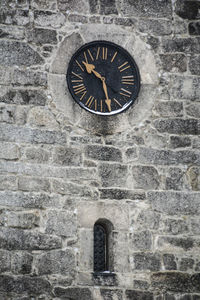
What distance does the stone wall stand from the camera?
23.6 feet

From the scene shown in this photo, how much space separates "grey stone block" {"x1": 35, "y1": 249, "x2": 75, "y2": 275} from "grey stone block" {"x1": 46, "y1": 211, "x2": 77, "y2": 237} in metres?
0.23

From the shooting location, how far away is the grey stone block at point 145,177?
25.0ft

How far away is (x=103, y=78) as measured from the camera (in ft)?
26.0

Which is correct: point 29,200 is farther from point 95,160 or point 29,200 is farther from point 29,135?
point 95,160

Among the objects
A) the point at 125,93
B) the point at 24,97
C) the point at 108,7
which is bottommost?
the point at 24,97

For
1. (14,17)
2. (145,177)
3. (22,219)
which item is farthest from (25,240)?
(14,17)

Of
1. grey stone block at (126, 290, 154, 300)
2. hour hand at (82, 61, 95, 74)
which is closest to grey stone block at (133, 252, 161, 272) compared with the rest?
grey stone block at (126, 290, 154, 300)

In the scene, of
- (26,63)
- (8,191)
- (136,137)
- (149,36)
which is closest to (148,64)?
(149,36)

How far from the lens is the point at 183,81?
818 centimetres

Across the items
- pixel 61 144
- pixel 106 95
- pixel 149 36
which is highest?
pixel 149 36

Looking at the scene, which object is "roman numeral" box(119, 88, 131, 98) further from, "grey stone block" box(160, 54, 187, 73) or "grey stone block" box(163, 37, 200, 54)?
"grey stone block" box(163, 37, 200, 54)

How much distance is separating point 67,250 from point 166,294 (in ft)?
4.29

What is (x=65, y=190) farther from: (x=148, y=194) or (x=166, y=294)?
(x=166, y=294)

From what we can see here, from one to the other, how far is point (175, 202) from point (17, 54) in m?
2.75
